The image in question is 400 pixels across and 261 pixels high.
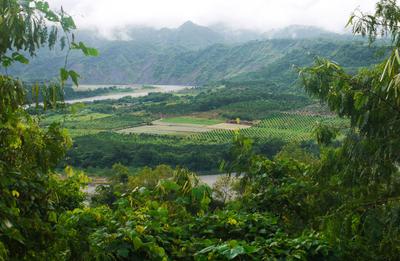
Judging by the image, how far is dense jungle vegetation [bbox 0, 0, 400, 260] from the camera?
9.16 ft

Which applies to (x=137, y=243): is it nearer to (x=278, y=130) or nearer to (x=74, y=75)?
(x=74, y=75)

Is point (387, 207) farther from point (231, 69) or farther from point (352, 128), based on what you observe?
point (231, 69)

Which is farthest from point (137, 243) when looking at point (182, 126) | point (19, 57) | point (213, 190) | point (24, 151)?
point (182, 126)

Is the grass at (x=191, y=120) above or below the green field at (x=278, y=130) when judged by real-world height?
below

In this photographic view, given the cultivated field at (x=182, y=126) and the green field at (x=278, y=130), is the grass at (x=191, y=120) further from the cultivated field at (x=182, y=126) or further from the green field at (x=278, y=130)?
the green field at (x=278, y=130)

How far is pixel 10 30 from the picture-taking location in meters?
2.75

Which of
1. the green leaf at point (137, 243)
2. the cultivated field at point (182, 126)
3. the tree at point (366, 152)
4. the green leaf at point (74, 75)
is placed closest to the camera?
the green leaf at point (74, 75)

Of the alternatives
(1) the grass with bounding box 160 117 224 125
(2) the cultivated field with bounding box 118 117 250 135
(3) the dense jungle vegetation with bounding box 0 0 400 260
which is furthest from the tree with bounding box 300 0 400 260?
(1) the grass with bounding box 160 117 224 125

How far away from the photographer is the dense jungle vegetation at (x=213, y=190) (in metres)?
2.79

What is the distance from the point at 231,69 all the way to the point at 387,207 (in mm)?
184404

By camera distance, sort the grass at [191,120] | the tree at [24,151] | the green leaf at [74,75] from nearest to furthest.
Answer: the tree at [24,151] → the green leaf at [74,75] → the grass at [191,120]

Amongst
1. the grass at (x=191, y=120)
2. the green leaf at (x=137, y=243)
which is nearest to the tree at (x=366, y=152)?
the green leaf at (x=137, y=243)

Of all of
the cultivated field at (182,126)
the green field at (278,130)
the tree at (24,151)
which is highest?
the tree at (24,151)

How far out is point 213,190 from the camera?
5.70 m
